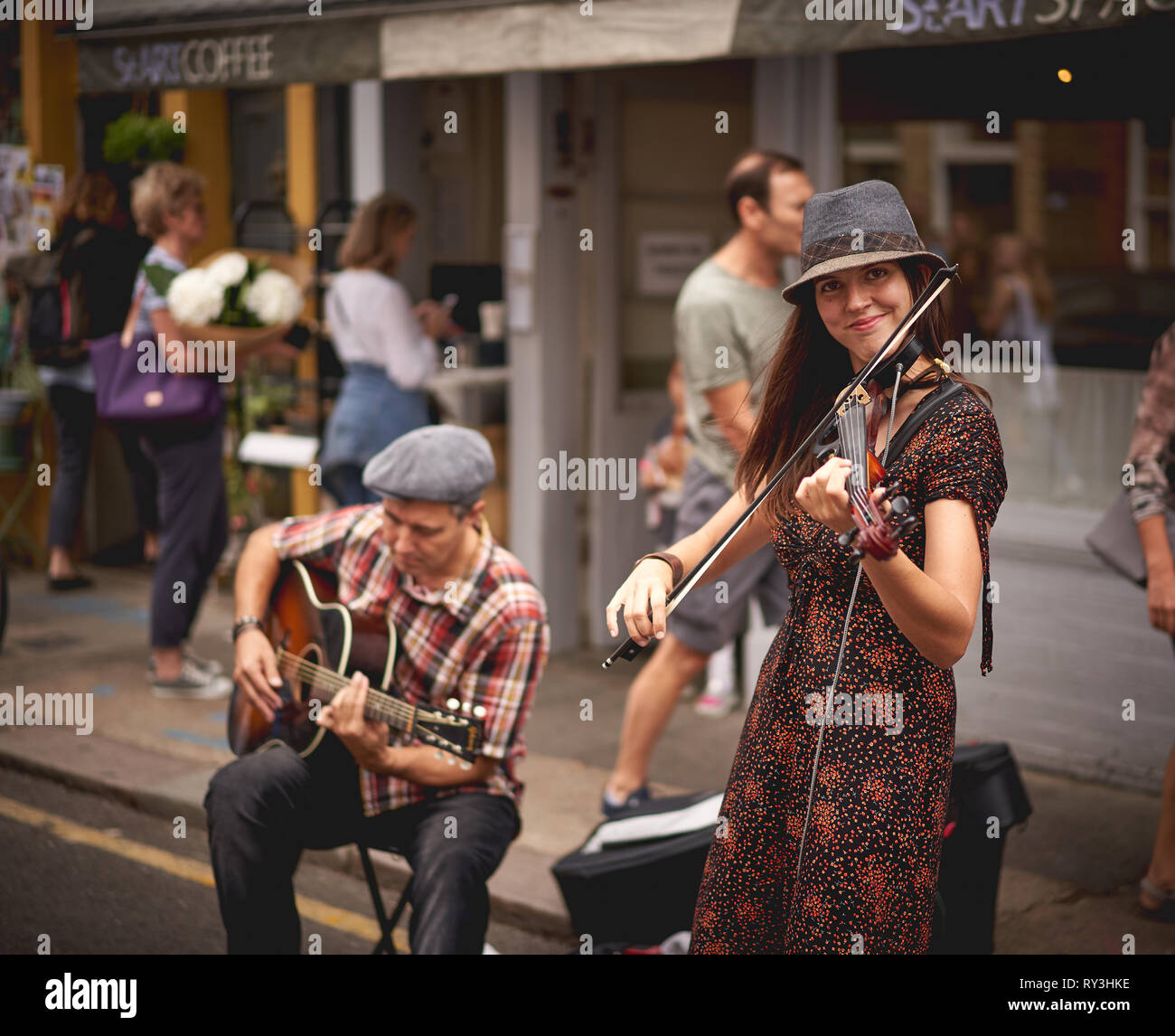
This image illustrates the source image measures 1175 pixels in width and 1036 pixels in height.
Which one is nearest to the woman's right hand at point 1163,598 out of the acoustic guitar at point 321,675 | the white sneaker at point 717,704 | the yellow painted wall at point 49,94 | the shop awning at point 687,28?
the shop awning at point 687,28

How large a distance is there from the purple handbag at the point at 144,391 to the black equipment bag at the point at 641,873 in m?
3.25

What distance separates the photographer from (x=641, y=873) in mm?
3984

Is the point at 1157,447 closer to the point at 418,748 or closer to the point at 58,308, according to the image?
the point at 418,748

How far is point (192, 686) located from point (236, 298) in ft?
5.52

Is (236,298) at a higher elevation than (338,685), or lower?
higher

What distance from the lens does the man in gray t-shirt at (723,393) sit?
498 cm

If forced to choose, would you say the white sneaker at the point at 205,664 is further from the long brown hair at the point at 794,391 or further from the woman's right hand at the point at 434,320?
the long brown hair at the point at 794,391

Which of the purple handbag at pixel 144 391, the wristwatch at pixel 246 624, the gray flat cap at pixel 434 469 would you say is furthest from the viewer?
the purple handbag at pixel 144 391

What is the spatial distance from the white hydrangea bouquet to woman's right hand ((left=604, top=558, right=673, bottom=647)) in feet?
14.8

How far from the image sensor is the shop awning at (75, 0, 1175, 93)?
15.0 feet

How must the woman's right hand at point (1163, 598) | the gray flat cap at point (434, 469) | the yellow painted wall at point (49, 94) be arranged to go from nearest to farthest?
1. the gray flat cap at point (434, 469)
2. the woman's right hand at point (1163, 598)
3. the yellow painted wall at point (49, 94)

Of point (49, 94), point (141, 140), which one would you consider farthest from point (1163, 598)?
point (49, 94)

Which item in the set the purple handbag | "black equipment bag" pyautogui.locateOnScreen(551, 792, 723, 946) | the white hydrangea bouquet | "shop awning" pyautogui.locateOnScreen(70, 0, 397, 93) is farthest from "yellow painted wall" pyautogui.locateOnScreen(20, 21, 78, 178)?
"black equipment bag" pyautogui.locateOnScreen(551, 792, 723, 946)
